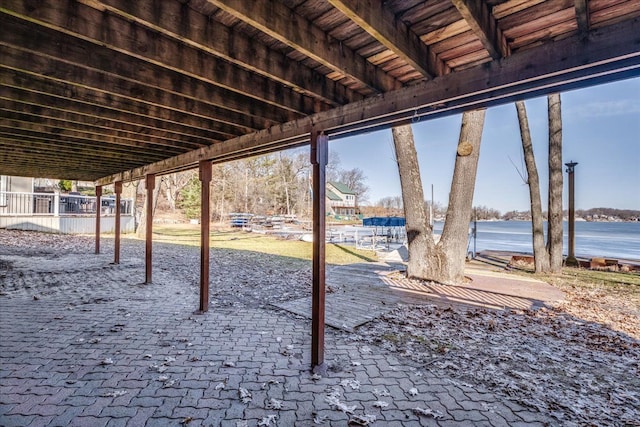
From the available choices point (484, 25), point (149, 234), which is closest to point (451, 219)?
point (484, 25)

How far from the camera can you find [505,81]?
215 centimetres

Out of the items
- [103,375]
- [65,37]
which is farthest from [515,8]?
[103,375]

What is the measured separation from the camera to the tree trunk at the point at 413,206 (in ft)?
24.3

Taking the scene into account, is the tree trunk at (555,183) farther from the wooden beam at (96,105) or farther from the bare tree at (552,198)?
the wooden beam at (96,105)

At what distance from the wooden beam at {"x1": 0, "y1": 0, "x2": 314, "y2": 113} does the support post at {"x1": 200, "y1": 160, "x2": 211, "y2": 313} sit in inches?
99.2

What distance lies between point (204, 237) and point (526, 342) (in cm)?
475

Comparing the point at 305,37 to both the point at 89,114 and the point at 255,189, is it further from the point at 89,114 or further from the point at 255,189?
the point at 255,189

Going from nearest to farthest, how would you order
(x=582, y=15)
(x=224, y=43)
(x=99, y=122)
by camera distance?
1. (x=582, y=15)
2. (x=224, y=43)
3. (x=99, y=122)

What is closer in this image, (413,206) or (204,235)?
(204,235)

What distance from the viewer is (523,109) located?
926 centimetres

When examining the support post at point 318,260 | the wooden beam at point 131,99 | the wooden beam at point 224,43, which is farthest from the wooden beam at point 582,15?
the wooden beam at point 131,99

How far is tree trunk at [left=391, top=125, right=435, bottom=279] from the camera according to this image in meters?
7.41

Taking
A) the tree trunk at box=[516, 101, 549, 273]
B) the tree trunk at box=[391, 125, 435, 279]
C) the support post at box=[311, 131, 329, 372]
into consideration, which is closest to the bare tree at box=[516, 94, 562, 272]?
the tree trunk at box=[516, 101, 549, 273]

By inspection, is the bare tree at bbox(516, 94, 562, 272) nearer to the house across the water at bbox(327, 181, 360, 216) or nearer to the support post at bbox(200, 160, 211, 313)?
the support post at bbox(200, 160, 211, 313)
